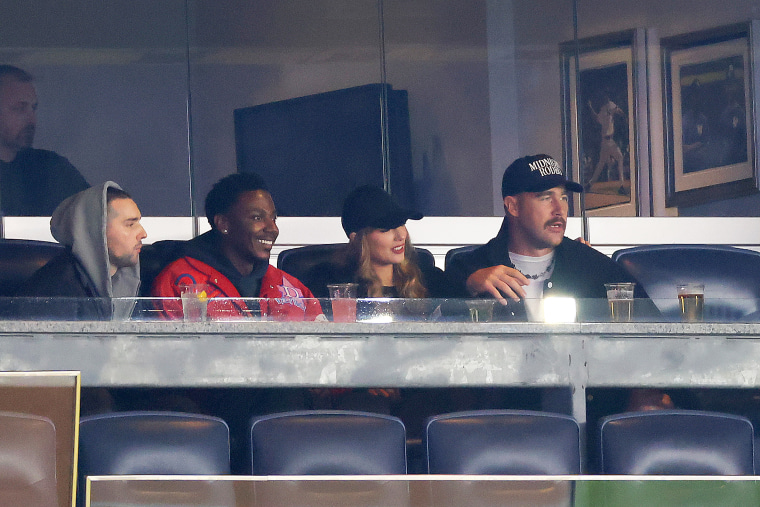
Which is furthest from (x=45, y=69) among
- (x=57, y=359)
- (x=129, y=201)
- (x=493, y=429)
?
(x=493, y=429)

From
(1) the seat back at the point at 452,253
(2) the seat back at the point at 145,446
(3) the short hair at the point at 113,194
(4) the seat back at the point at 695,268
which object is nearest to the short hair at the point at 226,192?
(3) the short hair at the point at 113,194

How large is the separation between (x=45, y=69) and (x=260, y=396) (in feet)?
9.95

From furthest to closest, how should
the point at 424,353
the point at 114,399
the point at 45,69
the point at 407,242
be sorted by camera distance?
the point at 45,69
the point at 407,242
the point at 114,399
the point at 424,353

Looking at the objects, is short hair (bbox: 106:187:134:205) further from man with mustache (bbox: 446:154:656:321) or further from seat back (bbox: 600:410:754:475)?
seat back (bbox: 600:410:754:475)

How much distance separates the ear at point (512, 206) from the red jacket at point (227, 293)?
0.76m

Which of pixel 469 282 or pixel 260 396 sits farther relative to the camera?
pixel 469 282

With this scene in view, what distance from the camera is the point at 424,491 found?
131 cm

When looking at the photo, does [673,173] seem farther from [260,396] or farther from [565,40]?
[260,396]

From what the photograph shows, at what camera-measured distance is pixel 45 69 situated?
465cm

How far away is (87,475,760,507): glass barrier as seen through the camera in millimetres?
1287

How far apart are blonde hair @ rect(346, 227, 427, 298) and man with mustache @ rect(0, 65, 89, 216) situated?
6.99 ft

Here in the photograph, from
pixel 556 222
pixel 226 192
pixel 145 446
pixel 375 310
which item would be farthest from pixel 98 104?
pixel 145 446

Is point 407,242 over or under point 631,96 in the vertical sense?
under

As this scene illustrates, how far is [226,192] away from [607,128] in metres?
2.37
